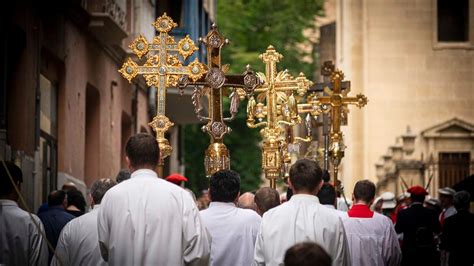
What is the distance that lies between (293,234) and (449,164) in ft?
85.7

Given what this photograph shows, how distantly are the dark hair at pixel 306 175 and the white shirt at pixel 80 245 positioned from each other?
73.3 inches

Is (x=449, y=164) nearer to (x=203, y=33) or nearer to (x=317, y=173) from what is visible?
(x=203, y=33)

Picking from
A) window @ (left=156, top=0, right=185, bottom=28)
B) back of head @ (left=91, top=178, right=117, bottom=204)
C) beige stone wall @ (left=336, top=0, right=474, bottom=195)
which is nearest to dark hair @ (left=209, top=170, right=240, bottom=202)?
back of head @ (left=91, top=178, right=117, bottom=204)

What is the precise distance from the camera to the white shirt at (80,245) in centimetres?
1146

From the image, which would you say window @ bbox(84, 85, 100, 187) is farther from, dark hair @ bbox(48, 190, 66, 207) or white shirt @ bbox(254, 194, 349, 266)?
white shirt @ bbox(254, 194, 349, 266)

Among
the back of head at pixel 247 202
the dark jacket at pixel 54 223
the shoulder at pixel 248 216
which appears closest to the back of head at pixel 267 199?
the back of head at pixel 247 202

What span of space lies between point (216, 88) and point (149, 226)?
211 inches

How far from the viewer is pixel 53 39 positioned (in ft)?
67.3

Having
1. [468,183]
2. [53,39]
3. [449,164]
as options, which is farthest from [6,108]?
[449,164]

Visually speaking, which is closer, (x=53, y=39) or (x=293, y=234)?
(x=293, y=234)

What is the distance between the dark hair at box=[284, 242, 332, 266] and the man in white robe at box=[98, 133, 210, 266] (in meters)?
2.38

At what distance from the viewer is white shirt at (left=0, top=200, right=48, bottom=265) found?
11094 mm

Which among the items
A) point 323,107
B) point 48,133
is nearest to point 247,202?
point 323,107

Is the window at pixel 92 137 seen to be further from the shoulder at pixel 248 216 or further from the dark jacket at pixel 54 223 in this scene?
the shoulder at pixel 248 216
